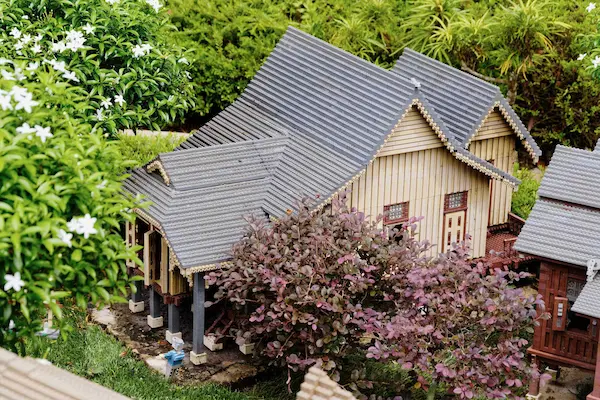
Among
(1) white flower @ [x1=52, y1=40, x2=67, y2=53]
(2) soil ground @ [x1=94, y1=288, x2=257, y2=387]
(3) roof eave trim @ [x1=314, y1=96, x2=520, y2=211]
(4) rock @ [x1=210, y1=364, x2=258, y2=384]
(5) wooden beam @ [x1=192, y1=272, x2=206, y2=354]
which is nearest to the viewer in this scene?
(5) wooden beam @ [x1=192, y1=272, x2=206, y2=354]

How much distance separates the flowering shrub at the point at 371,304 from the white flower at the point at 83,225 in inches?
217

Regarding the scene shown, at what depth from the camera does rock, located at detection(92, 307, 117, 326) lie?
2525 centimetres

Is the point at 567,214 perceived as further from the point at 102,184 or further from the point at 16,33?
the point at 16,33

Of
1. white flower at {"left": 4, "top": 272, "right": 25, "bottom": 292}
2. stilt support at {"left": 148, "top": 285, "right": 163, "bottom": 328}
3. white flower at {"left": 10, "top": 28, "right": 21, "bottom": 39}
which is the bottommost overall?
stilt support at {"left": 148, "top": 285, "right": 163, "bottom": 328}

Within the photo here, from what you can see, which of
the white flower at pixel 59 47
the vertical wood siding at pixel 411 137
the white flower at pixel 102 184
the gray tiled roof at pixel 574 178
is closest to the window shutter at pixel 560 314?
the gray tiled roof at pixel 574 178

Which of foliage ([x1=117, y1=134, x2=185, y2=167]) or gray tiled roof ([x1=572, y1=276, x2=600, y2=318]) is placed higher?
foliage ([x1=117, y1=134, x2=185, y2=167])

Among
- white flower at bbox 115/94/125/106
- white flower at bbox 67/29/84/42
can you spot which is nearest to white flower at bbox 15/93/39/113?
white flower at bbox 67/29/84/42

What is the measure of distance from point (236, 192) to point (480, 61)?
1279 cm

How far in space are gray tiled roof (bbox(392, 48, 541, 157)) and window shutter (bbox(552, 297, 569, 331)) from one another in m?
5.99

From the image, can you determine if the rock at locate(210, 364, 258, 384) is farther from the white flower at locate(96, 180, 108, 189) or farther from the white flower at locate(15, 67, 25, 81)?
the white flower at locate(15, 67, 25, 81)

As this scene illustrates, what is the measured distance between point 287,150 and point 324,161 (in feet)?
3.84

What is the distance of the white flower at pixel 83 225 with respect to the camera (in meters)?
16.0

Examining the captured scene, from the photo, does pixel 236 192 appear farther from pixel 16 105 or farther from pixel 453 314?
pixel 16 105

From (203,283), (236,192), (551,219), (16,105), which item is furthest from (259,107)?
(16,105)
